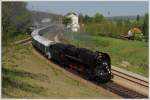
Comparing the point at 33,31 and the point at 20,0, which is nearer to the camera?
the point at 20,0

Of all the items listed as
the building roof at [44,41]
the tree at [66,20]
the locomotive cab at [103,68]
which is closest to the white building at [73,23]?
the tree at [66,20]

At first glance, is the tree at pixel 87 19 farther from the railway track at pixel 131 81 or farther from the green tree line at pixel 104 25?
the railway track at pixel 131 81

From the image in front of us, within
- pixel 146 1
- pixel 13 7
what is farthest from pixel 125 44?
pixel 13 7

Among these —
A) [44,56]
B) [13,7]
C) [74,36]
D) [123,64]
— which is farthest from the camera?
[44,56]

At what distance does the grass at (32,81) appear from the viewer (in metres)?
15.6

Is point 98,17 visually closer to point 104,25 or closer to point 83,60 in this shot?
point 104,25

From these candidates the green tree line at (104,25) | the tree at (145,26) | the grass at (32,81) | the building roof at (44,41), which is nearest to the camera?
the grass at (32,81)

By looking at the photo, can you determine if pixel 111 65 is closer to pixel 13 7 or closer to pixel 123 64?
pixel 123 64

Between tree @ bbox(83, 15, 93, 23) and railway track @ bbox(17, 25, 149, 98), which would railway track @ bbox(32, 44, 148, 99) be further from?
tree @ bbox(83, 15, 93, 23)

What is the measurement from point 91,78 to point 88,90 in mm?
1375

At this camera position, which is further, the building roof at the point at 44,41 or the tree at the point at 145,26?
the building roof at the point at 44,41

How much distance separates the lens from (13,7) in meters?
15.6

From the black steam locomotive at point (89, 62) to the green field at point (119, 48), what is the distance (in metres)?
0.30

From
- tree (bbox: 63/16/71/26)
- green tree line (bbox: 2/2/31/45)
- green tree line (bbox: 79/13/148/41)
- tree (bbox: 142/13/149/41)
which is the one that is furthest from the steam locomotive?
green tree line (bbox: 2/2/31/45)
